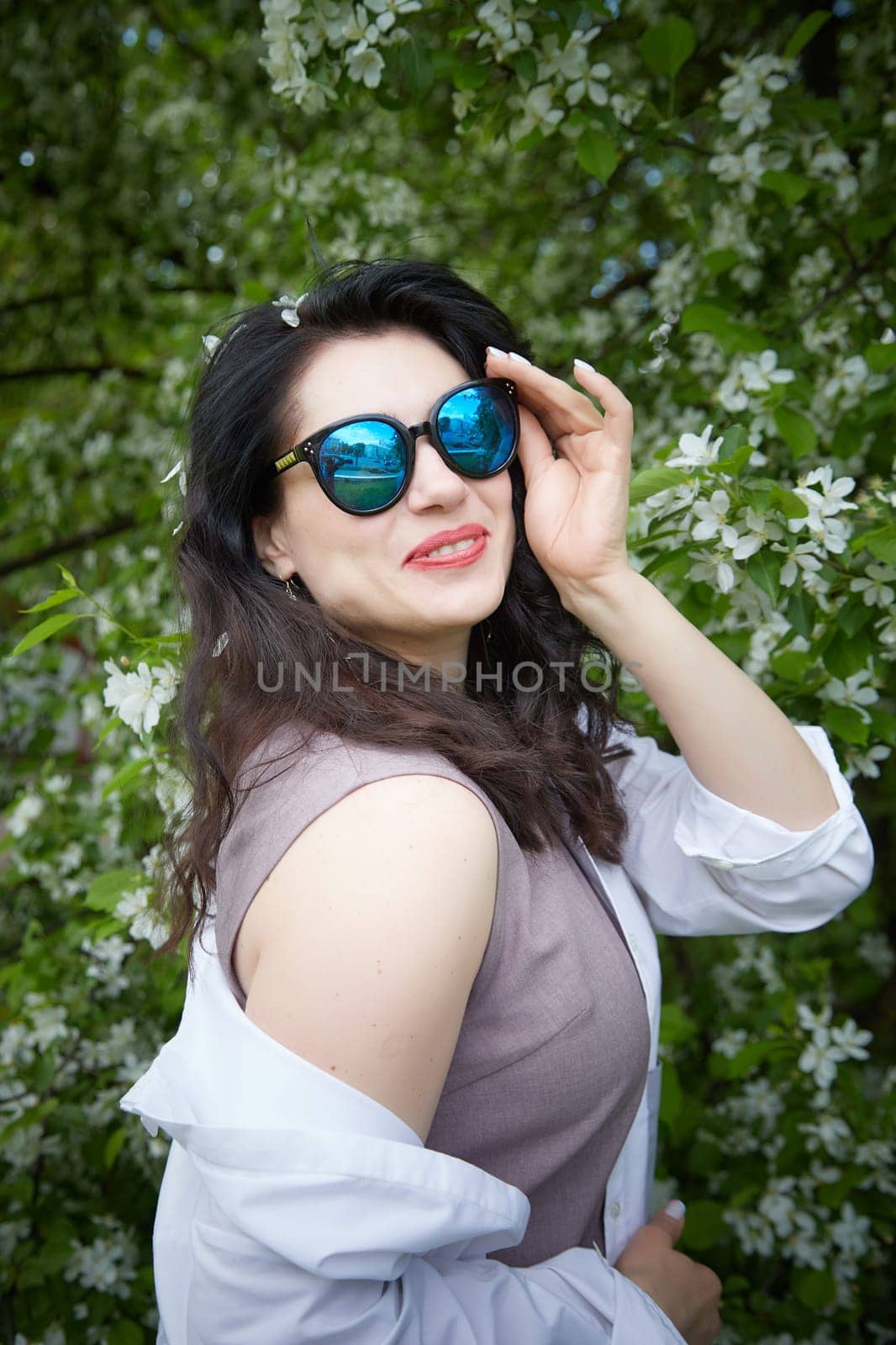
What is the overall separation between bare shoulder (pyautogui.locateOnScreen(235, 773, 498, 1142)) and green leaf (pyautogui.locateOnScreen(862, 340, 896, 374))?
5.09ft

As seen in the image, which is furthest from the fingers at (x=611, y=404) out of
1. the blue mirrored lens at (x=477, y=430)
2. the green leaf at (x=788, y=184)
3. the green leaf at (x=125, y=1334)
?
the green leaf at (x=125, y=1334)

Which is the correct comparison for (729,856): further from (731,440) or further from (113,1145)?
(113,1145)

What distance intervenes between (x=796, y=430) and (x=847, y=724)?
0.65m

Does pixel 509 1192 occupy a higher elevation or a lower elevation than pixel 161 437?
lower

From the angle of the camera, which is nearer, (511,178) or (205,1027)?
(205,1027)

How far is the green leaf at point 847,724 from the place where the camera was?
1915mm

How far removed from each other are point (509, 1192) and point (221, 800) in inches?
25.5

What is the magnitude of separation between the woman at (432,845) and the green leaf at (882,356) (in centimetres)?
85

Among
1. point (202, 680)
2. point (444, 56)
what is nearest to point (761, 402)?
point (444, 56)

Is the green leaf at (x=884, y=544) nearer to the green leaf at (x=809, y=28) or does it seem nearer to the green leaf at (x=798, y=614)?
the green leaf at (x=798, y=614)

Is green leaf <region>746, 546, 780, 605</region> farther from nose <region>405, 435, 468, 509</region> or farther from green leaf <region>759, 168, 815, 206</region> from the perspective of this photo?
green leaf <region>759, 168, 815, 206</region>

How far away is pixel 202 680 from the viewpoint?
1.61 meters

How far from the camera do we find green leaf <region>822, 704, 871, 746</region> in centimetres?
192

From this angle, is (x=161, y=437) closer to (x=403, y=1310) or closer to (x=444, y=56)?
(x=444, y=56)
